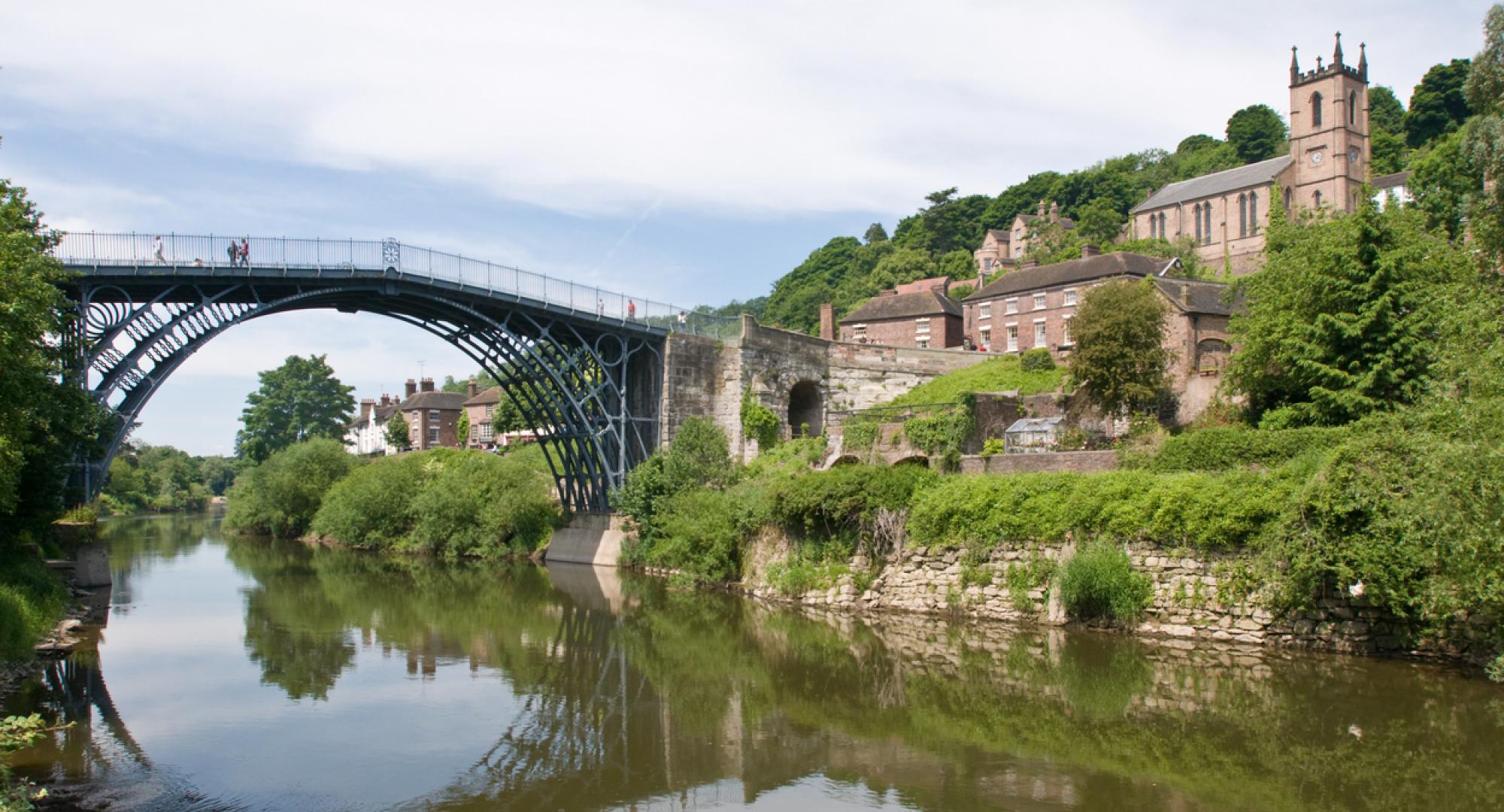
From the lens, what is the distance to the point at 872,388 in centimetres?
4588

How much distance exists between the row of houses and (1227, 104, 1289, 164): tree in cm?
6824

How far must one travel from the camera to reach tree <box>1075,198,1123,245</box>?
258 feet

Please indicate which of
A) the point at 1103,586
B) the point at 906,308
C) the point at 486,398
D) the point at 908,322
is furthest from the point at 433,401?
the point at 1103,586

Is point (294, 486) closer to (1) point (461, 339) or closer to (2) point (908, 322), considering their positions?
(1) point (461, 339)

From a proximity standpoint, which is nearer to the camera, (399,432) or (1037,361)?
(1037,361)

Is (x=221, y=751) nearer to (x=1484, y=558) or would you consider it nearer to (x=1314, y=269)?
(x=1484, y=558)

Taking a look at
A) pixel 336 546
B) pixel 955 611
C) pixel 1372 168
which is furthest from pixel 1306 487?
pixel 1372 168

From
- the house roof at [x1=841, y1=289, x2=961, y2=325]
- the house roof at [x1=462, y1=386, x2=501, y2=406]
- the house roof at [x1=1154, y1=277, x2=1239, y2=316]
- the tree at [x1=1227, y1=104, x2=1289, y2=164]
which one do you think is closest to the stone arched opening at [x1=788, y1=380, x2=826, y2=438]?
the house roof at [x1=841, y1=289, x2=961, y2=325]

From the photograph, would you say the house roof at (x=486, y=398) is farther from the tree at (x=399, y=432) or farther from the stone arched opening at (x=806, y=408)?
the stone arched opening at (x=806, y=408)

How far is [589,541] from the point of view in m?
41.4

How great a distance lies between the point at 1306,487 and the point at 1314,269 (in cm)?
892

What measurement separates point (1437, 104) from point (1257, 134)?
62.0 feet

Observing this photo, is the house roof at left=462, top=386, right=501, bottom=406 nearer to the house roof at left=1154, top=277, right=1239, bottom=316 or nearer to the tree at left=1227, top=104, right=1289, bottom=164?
the house roof at left=1154, top=277, right=1239, bottom=316

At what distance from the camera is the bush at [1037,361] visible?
4231cm
